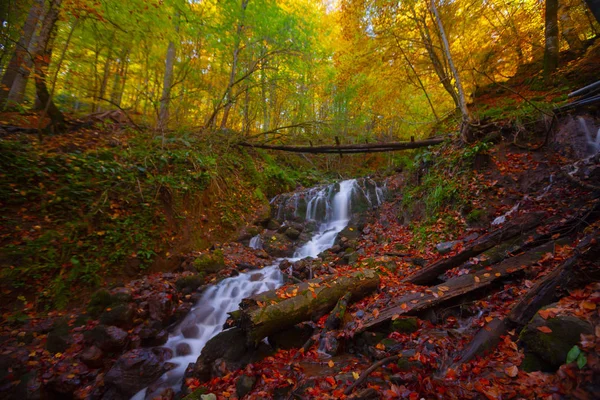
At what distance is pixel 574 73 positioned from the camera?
6973 mm

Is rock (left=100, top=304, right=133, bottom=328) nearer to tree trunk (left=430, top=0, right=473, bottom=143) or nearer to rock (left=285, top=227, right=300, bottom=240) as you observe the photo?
rock (left=285, top=227, right=300, bottom=240)

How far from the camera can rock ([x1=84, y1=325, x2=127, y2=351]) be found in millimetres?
4355

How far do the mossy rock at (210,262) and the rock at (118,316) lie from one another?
221 cm

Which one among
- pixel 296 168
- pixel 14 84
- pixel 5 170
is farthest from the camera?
pixel 296 168

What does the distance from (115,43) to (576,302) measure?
485 inches

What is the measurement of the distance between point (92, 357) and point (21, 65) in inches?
280

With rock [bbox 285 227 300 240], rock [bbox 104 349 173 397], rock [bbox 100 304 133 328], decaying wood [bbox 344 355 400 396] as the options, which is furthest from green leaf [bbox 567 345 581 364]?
rock [bbox 285 227 300 240]

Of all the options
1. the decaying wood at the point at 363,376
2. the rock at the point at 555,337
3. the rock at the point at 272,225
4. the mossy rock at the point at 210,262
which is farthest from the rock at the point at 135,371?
→ the rock at the point at 272,225

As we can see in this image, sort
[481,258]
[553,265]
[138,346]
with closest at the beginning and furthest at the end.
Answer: [553,265] → [481,258] → [138,346]

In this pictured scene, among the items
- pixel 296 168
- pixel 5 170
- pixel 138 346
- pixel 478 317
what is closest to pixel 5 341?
pixel 138 346

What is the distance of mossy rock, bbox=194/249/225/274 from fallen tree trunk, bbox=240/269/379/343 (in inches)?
129

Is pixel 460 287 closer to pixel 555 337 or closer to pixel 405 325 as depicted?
pixel 405 325

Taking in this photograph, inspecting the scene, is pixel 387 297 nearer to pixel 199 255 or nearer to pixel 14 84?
pixel 199 255

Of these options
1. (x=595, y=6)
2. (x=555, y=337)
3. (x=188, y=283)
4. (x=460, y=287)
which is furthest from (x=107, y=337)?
(x=595, y=6)
